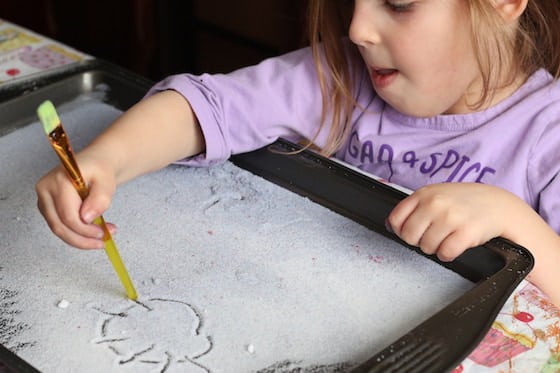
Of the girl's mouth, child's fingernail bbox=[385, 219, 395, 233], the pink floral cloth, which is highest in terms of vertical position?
the girl's mouth

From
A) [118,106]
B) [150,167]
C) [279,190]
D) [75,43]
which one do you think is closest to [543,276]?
[279,190]

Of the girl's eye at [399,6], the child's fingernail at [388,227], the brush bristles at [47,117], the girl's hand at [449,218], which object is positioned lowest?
the child's fingernail at [388,227]

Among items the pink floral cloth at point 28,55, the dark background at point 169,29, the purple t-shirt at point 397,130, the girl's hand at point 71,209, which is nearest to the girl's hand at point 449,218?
the purple t-shirt at point 397,130

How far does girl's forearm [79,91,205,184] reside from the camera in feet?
2.17

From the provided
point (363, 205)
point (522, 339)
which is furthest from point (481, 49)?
point (522, 339)

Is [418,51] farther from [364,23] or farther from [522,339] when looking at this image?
[522,339]

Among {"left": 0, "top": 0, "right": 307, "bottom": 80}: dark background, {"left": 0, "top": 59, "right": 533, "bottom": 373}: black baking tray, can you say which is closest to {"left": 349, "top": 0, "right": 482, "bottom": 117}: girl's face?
{"left": 0, "top": 59, "right": 533, "bottom": 373}: black baking tray

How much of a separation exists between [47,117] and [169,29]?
1383 mm

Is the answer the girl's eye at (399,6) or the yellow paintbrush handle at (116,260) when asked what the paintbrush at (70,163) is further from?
the girl's eye at (399,6)

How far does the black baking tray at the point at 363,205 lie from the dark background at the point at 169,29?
2.63 feet

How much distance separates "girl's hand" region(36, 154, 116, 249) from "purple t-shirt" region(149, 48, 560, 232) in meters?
0.19

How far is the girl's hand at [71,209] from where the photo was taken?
0.55m

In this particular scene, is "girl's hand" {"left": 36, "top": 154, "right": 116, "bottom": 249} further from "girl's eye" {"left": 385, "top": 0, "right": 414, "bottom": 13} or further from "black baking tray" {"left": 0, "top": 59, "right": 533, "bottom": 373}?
"girl's eye" {"left": 385, "top": 0, "right": 414, "bottom": 13}

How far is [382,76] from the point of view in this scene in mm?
771
